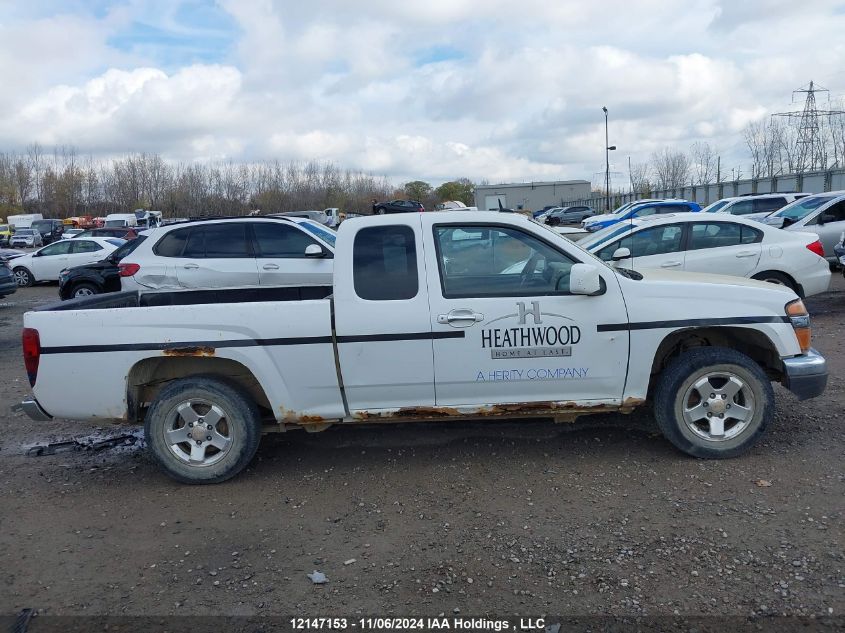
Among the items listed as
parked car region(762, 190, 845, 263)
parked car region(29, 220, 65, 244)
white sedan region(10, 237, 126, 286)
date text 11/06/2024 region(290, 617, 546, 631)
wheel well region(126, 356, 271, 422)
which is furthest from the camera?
parked car region(29, 220, 65, 244)

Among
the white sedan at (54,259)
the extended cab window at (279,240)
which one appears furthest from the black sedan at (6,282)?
the extended cab window at (279,240)

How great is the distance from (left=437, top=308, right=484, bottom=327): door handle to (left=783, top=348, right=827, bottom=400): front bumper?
7.32 feet

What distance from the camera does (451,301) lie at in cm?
482

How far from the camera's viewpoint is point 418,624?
130 inches

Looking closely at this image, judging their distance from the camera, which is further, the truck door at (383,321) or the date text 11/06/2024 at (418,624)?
the truck door at (383,321)

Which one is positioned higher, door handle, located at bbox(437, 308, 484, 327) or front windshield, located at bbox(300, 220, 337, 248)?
front windshield, located at bbox(300, 220, 337, 248)

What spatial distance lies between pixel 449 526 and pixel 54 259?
19.7 meters

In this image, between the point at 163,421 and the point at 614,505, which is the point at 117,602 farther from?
the point at 614,505

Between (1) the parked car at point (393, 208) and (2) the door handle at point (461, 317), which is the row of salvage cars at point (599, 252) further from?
(2) the door handle at point (461, 317)

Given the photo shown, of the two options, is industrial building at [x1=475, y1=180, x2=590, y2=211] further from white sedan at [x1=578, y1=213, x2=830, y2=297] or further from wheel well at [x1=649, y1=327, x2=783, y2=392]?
wheel well at [x1=649, y1=327, x2=783, y2=392]

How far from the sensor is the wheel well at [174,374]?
5.05 m

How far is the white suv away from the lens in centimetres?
1005

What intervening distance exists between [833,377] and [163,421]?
627 cm

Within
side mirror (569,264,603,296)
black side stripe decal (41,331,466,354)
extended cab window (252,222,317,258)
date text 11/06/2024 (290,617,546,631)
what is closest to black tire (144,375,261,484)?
black side stripe decal (41,331,466,354)
